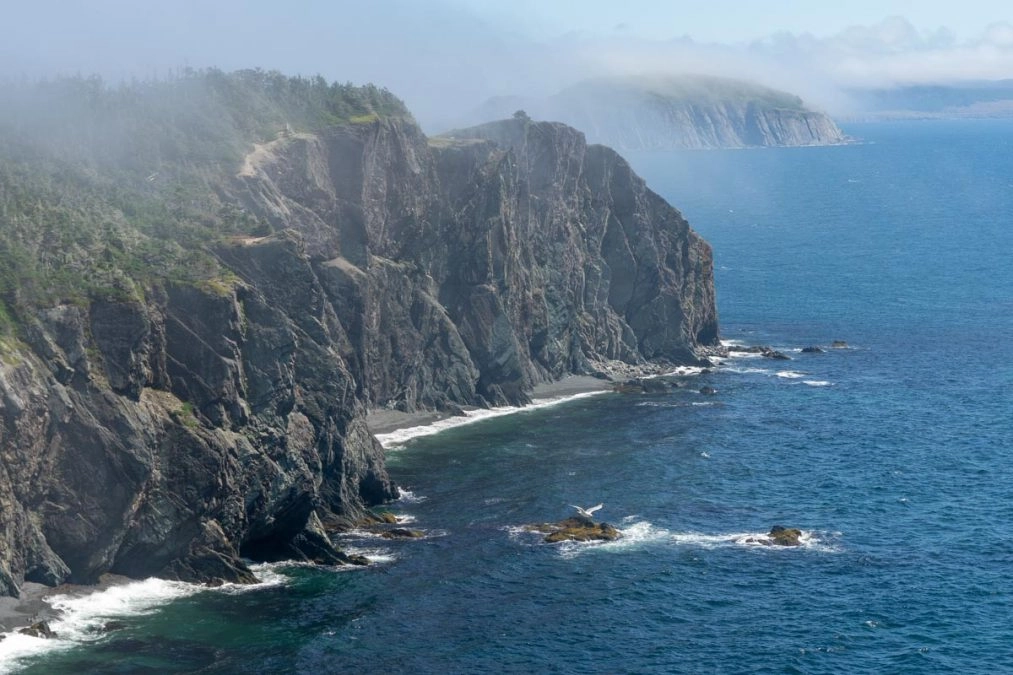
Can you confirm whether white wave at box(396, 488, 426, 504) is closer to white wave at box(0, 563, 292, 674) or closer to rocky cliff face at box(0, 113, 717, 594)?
rocky cliff face at box(0, 113, 717, 594)

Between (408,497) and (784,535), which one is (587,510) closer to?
(408,497)

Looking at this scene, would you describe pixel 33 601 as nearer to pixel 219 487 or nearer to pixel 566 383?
pixel 219 487

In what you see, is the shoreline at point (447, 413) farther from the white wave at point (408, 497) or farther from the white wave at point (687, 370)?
the white wave at point (687, 370)

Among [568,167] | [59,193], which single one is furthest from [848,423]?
[59,193]

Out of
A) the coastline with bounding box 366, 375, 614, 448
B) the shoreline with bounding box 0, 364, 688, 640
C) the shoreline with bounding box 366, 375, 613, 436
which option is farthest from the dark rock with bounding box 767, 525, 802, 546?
the coastline with bounding box 366, 375, 614, 448

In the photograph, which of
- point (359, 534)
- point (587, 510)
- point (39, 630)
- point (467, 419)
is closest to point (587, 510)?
point (587, 510)

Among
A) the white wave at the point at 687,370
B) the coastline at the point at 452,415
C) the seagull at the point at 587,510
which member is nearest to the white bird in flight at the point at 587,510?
the seagull at the point at 587,510
